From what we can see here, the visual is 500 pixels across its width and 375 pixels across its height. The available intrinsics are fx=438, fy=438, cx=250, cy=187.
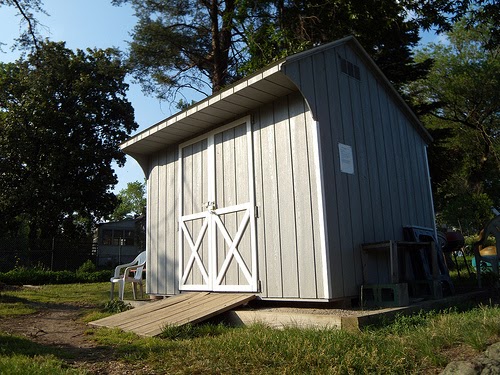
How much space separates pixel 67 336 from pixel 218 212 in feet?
8.69

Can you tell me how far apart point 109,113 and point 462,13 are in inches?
799

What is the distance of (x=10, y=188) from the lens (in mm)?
22797

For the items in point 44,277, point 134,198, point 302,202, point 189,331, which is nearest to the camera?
point 189,331

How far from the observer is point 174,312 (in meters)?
5.78

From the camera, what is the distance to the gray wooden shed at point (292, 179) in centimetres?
543

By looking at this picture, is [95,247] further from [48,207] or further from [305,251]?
[305,251]

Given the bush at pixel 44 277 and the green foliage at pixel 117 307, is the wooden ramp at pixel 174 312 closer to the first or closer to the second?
the green foliage at pixel 117 307

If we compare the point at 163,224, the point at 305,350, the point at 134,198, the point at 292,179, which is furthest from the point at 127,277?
the point at 134,198

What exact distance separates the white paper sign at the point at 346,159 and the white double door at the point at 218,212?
130 cm

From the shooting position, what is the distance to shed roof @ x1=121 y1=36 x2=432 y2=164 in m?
5.56

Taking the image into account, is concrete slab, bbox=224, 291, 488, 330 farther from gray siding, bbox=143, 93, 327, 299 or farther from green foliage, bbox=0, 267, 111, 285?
green foliage, bbox=0, 267, 111, 285

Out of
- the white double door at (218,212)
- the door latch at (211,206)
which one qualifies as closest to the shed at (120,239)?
the white double door at (218,212)

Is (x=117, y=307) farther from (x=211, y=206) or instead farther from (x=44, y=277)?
(x=44, y=277)

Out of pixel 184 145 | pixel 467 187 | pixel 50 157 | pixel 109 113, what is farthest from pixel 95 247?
pixel 467 187
